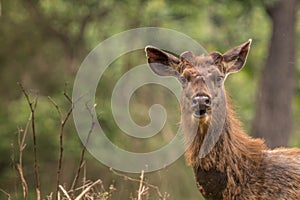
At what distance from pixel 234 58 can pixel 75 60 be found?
1129 centimetres

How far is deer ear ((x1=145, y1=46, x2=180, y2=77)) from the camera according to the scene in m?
9.60

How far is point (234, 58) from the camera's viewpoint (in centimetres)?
954

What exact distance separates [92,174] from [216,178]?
9375mm

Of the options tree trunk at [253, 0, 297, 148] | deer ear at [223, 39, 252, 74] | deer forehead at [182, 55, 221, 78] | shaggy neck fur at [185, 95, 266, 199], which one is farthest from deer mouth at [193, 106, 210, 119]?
tree trunk at [253, 0, 297, 148]

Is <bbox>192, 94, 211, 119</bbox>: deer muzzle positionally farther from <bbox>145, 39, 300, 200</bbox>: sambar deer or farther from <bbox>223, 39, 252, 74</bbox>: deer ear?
<bbox>223, 39, 252, 74</bbox>: deer ear

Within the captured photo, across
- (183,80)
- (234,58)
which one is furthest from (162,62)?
(234,58)

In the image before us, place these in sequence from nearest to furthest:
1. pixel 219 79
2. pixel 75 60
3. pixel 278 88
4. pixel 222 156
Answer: pixel 222 156, pixel 219 79, pixel 278 88, pixel 75 60

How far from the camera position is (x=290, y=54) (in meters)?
20.5

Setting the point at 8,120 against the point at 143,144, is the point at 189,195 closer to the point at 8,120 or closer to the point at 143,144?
the point at 143,144

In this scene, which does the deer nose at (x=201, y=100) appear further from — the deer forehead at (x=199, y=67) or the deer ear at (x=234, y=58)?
the deer ear at (x=234, y=58)

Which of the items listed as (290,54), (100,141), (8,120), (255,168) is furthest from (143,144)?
(255,168)

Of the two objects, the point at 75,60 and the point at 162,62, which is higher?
the point at 75,60

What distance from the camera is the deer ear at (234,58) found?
9500 mm

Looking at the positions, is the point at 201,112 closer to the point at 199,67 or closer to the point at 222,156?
the point at 222,156
